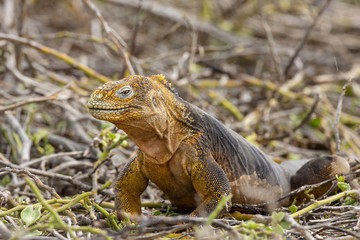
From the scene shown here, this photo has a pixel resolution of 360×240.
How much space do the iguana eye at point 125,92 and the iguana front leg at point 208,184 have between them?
764 millimetres

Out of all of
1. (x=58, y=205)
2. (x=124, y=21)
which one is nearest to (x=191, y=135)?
(x=58, y=205)

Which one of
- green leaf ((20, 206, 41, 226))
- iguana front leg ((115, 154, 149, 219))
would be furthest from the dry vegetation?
iguana front leg ((115, 154, 149, 219))

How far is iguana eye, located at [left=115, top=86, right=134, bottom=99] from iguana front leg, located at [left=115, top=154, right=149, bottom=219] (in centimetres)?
67

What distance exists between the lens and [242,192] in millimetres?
4547

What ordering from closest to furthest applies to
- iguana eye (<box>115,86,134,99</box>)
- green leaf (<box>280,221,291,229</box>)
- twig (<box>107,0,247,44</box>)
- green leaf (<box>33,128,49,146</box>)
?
1. green leaf (<box>280,221,291,229</box>)
2. iguana eye (<box>115,86,134,99</box>)
3. green leaf (<box>33,128,49,146</box>)
4. twig (<box>107,0,247,44</box>)

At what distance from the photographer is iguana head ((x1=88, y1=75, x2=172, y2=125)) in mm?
3814

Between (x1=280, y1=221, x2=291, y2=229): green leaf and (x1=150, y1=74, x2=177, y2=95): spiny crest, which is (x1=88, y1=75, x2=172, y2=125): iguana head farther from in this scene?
(x1=280, y1=221, x2=291, y2=229): green leaf

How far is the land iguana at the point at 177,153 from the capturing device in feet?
12.8

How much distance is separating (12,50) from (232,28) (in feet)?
18.2

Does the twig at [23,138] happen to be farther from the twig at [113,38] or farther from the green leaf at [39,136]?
the twig at [113,38]

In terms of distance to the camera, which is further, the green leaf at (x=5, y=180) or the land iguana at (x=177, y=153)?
the green leaf at (x=5, y=180)

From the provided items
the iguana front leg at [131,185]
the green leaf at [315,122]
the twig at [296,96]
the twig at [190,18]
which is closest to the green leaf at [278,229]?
the iguana front leg at [131,185]

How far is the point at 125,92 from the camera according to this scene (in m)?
3.92

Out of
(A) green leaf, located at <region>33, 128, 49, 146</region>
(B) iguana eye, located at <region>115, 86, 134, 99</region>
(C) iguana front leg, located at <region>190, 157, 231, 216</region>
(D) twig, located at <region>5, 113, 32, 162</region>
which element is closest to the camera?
(B) iguana eye, located at <region>115, 86, 134, 99</region>
